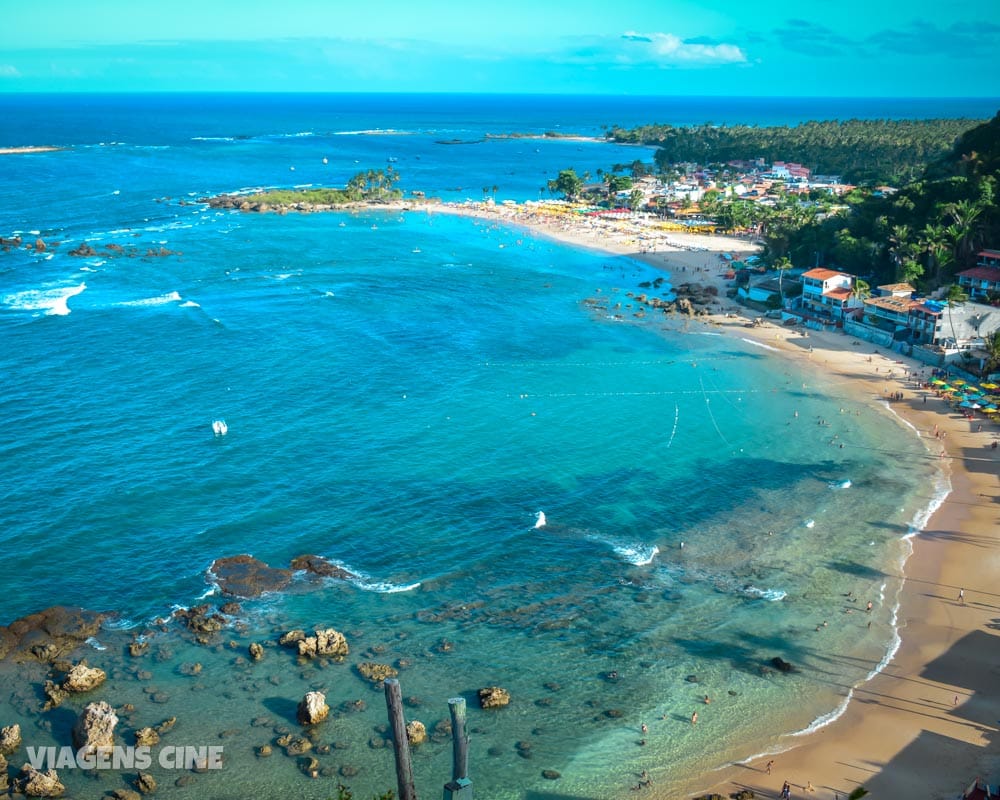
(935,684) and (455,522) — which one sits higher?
(455,522)

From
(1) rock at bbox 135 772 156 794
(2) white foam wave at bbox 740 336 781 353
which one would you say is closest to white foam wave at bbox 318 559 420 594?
(1) rock at bbox 135 772 156 794

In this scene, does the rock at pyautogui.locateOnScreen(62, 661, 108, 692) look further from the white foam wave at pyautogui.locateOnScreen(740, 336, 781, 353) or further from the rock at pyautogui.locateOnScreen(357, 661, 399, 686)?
the white foam wave at pyautogui.locateOnScreen(740, 336, 781, 353)

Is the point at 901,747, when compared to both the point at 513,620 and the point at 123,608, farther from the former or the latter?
the point at 123,608

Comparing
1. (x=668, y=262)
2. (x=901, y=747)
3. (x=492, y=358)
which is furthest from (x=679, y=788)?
(x=668, y=262)

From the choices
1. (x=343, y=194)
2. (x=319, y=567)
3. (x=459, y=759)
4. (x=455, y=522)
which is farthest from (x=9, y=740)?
(x=343, y=194)

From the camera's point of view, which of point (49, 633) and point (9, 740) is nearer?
point (9, 740)

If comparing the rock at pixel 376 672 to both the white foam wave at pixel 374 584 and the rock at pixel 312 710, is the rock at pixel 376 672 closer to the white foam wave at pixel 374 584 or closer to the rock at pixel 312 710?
the rock at pixel 312 710

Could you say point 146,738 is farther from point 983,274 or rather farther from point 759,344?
point 983,274
